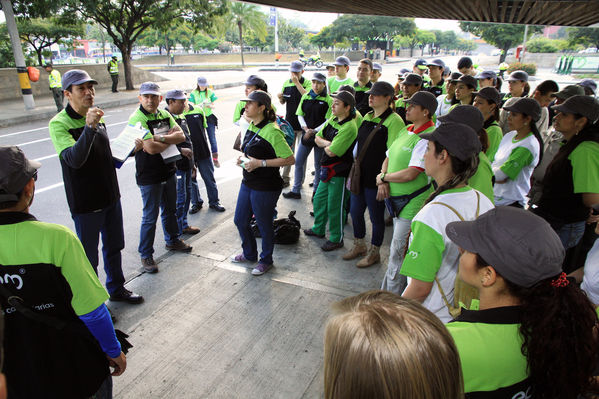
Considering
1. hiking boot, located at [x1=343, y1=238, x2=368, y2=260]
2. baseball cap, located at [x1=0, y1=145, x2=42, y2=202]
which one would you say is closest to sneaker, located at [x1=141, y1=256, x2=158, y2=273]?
hiking boot, located at [x1=343, y1=238, x2=368, y2=260]

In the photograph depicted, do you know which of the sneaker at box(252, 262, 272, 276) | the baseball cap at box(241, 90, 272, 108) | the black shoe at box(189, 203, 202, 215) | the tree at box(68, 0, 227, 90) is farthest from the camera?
the tree at box(68, 0, 227, 90)

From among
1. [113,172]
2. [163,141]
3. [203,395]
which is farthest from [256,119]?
[203,395]

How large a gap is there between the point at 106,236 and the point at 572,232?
4.31m

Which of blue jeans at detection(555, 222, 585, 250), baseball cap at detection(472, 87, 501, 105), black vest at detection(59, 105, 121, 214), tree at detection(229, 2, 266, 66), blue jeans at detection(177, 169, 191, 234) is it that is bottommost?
blue jeans at detection(177, 169, 191, 234)

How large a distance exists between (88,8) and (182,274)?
61.7 ft

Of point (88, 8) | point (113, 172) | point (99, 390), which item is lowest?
point (99, 390)

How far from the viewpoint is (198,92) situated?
7176 millimetres

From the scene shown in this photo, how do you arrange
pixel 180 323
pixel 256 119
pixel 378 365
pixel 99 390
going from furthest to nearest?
pixel 256 119, pixel 180 323, pixel 99 390, pixel 378 365

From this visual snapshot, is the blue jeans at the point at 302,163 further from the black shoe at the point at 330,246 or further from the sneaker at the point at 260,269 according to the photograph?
the sneaker at the point at 260,269

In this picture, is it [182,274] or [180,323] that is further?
[182,274]

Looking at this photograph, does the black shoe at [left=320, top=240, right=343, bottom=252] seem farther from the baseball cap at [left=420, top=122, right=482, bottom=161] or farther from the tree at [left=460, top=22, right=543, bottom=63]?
the tree at [left=460, top=22, right=543, bottom=63]

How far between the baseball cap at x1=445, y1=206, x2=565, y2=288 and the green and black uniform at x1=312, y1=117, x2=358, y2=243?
319cm

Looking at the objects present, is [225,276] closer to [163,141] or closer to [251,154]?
[251,154]

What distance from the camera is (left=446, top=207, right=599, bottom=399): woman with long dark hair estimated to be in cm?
123
